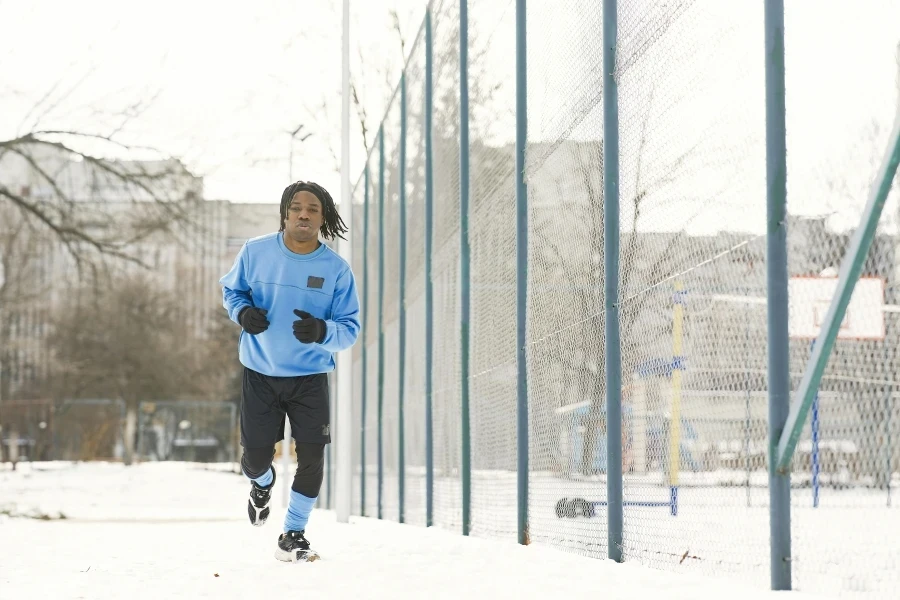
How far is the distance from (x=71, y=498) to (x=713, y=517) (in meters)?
21.0

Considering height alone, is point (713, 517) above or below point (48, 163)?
below

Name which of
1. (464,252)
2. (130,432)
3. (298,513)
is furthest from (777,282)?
(130,432)

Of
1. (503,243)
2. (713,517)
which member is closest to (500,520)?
(503,243)

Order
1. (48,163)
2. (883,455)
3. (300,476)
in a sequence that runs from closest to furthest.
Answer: (883,455)
(300,476)
(48,163)

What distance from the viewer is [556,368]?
6172 mm

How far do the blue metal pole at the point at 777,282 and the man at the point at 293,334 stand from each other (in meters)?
2.37

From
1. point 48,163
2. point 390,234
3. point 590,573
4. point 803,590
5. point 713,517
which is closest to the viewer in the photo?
point 803,590

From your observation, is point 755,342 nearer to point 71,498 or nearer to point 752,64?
point 752,64

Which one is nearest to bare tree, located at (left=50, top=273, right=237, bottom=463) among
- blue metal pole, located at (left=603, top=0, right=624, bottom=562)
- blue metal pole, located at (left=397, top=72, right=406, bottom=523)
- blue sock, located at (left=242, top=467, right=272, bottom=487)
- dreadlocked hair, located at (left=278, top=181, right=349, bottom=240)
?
blue metal pole, located at (left=397, top=72, right=406, bottom=523)

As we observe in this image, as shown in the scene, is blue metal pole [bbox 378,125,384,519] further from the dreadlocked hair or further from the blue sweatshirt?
the blue sweatshirt

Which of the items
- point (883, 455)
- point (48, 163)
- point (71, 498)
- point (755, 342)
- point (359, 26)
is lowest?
point (71, 498)

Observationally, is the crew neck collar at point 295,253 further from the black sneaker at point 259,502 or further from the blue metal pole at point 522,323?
the blue metal pole at point 522,323

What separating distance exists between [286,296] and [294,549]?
3.54ft

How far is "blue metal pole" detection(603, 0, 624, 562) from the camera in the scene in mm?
5227
